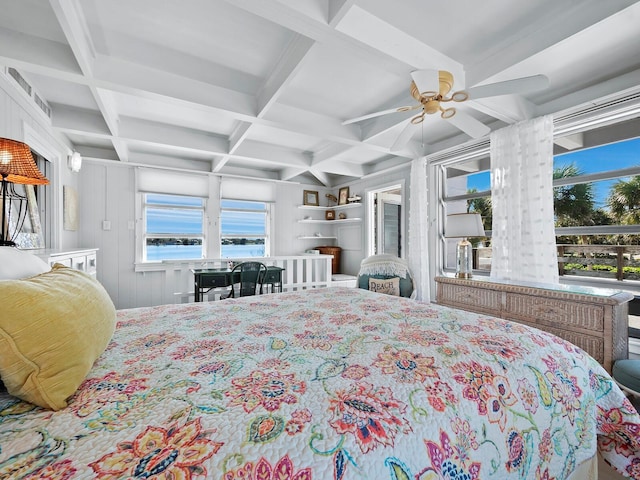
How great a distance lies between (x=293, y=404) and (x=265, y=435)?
0.10m

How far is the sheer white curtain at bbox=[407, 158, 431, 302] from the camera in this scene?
149 inches

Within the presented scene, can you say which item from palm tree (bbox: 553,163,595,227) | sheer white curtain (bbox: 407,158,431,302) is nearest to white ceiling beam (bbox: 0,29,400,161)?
sheer white curtain (bbox: 407,158,431,302)

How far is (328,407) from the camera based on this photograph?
2.14 feet

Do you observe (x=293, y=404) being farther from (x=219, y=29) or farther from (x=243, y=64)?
(x=243, y=64)

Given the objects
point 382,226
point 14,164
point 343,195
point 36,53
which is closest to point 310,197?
point 343,195

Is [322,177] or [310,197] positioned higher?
[322,177]

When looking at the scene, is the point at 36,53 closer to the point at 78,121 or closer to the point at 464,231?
the point at 78,121

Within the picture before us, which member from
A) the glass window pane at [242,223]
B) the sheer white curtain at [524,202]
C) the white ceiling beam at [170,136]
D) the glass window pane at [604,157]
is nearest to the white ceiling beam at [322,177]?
the glass window pane at [242,223]

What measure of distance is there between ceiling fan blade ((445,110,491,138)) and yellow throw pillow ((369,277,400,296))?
1733mm

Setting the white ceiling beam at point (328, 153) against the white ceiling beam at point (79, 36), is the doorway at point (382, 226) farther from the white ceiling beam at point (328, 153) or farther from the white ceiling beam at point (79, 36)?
the white ceiling beam at point (79, 36)

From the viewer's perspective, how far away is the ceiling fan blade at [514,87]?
5.37 ft

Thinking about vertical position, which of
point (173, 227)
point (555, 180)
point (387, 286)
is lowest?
point (387, 286)

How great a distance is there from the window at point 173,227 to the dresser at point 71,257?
1.28m

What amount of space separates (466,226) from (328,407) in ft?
7.75
